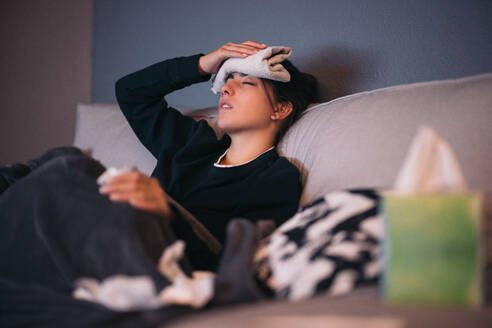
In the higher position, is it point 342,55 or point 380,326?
point 342,55

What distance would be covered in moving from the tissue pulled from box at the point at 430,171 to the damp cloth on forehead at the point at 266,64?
70cm

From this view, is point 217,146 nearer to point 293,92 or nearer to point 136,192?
point 293,92

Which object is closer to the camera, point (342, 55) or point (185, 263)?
point (185, 263)

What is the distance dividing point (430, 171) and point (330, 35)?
3.10 ft

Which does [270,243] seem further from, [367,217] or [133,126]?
[133,126]

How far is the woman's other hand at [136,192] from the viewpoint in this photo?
674 millimetres

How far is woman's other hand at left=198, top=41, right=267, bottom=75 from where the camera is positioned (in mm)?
1204

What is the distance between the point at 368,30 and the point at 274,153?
0.51m

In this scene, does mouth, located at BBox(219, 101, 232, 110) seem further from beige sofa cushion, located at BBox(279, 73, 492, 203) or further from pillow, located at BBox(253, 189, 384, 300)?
pillow, located at BBox(253, 189, 384, 300)

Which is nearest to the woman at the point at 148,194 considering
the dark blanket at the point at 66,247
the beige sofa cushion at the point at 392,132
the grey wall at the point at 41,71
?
the dark blanket at the point at 66,247

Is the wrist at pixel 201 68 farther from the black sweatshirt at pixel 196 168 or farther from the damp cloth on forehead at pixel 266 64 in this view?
the damp cloth on forehead at pixel 266 64

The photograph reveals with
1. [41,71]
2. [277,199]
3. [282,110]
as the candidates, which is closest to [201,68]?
[282,110]

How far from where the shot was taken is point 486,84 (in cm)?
80

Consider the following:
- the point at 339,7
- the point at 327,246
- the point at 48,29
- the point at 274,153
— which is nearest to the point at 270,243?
the point at 327,246
